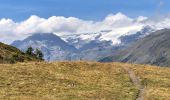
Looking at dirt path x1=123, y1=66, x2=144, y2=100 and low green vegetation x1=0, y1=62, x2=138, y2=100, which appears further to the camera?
dirt path x1=123, y1=66, x2=144, y2=100

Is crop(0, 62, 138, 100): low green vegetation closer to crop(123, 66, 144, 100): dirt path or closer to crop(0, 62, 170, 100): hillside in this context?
crop(0, 62, 170, 100): hillside

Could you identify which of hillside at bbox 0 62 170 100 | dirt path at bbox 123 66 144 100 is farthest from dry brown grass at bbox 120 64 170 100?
dirt path at bbox 123 66 144 100

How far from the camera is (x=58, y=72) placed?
73.1m

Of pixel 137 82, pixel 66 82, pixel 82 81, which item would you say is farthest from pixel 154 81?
pixel 66 82

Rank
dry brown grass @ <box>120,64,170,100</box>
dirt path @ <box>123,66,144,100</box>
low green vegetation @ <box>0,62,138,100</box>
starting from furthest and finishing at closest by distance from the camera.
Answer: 1. dry brown grass @ <box>120,64,170,100</box>
2. dirt path @ <box>123,66,144,100</box>
3. low green vegetation @ <box>0,62,138,100</box>

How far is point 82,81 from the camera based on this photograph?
2653 inches

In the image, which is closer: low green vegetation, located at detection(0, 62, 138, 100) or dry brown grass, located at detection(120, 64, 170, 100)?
low green vegetation, located at detection(0, 62, 138, 100)

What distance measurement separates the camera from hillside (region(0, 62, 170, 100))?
56.7 metres

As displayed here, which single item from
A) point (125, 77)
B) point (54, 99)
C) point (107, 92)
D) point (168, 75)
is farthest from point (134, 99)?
point (168, 75)

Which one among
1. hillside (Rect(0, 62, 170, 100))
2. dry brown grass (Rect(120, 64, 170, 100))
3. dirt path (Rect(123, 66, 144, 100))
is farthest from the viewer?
dry brown grass (Rect(120, 64, 170, 100))

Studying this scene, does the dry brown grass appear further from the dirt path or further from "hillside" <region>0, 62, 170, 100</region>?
the dirt path

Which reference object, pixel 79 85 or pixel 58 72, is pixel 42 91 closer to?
pixel 79 85

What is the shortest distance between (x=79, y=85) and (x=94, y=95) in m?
7.99

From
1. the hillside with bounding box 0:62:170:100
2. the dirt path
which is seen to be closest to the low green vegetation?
the hillside with bounding box 0:62:170:100
